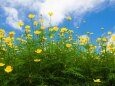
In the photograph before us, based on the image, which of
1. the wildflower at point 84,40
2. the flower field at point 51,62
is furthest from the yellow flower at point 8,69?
the wildflower at point 84,40

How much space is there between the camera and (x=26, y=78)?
577cm

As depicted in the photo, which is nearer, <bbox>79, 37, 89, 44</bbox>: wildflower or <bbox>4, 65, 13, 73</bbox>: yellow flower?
<bbox>4, 65, 13, 73</bbox>: yellow flower

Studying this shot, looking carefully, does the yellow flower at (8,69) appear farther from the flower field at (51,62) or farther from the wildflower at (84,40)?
the wildflower at (84,40)

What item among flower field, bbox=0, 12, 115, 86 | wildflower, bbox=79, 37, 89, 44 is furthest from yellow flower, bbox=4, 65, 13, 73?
wildflower, bbox=79, 37, 89, 44

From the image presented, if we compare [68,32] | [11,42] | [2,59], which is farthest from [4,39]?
[68,32]

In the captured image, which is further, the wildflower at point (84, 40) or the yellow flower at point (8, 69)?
the wildflower at point (84, 40)

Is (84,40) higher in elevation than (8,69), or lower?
higher

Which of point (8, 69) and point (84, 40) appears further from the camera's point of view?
point (84, 40)

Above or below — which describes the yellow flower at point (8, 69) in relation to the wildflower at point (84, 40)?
below

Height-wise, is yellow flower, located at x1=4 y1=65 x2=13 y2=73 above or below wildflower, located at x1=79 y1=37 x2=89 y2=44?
below

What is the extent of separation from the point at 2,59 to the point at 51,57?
0.76 m

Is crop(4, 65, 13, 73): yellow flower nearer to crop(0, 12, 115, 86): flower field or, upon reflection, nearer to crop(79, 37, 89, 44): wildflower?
crop(0, 12, 115, 86): flower field

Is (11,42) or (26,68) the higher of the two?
(11,42)

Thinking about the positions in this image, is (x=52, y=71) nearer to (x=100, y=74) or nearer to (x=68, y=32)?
(x=100, y=74)
